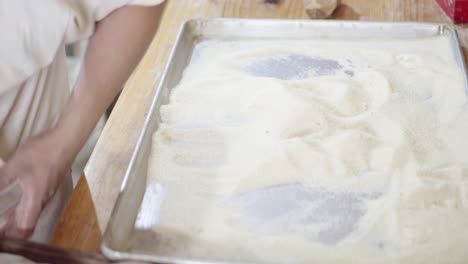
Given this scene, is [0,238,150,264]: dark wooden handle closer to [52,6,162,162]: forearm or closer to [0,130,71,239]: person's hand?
[0,130,71,239]: person's hand

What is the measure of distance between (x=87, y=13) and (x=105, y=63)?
8 centimetres

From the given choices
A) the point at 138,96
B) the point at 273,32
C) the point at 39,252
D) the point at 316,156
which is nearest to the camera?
the point at 39,252

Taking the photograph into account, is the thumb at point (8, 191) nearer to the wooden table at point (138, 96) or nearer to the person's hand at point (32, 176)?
the person's hand at point (32, 176)

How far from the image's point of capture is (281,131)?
1028mm

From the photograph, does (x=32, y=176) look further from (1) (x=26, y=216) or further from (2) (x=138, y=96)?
(2) (x=138, y=96)

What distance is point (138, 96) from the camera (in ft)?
3.89

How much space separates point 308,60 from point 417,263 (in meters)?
0.55

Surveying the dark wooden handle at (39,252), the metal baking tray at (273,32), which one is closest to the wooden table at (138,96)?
the metal baking tray at (273,32)

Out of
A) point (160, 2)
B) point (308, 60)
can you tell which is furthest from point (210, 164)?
point (308, 60)

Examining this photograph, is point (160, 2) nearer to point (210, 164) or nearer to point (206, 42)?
point (210, 164)

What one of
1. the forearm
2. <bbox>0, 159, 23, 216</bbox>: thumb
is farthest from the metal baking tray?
<bbox>0, 159, 23, 216</bbox>: thumb

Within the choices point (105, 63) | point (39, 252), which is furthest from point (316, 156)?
point (39, 252)

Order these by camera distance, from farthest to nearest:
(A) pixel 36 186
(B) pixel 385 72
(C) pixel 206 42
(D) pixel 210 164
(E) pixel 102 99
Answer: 1. (C) pixel 206 42
2. (B) pixel 385 72
3. (D) pixel 210 164
4. (E) pixel 102 99
5. (A) pixel 36 186

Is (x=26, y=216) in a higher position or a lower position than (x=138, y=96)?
higher
